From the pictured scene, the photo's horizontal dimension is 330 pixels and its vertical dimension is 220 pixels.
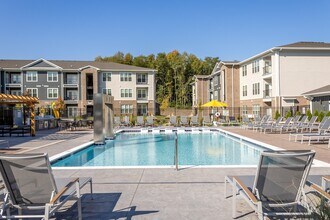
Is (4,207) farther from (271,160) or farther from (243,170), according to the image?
(243,170)

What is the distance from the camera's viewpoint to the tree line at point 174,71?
5919 cm

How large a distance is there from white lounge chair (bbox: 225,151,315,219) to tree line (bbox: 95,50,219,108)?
5273 cm

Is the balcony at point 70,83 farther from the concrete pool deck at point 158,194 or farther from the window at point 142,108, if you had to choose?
the concrete pool deck at point 158,194

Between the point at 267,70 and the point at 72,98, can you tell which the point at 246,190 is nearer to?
the point at 267,70

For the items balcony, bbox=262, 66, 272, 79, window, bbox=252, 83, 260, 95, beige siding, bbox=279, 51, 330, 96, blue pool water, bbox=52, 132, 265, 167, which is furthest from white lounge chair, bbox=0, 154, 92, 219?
window, bbox=252, 83, 260, 95

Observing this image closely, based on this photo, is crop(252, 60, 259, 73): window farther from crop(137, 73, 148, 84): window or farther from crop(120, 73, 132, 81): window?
crop(120, 73, 132, 81): window

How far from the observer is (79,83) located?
43.2 m

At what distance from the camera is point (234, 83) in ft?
132

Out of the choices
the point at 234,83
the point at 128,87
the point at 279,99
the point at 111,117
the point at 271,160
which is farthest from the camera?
the point at 128,87

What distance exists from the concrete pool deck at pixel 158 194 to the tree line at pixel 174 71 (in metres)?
49.3

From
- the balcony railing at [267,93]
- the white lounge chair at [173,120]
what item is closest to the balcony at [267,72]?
the balcony railing at [267,93]

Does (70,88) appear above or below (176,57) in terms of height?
below

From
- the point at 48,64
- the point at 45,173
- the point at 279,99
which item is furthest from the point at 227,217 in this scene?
the point at 48,64

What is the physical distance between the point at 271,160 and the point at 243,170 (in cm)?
392
